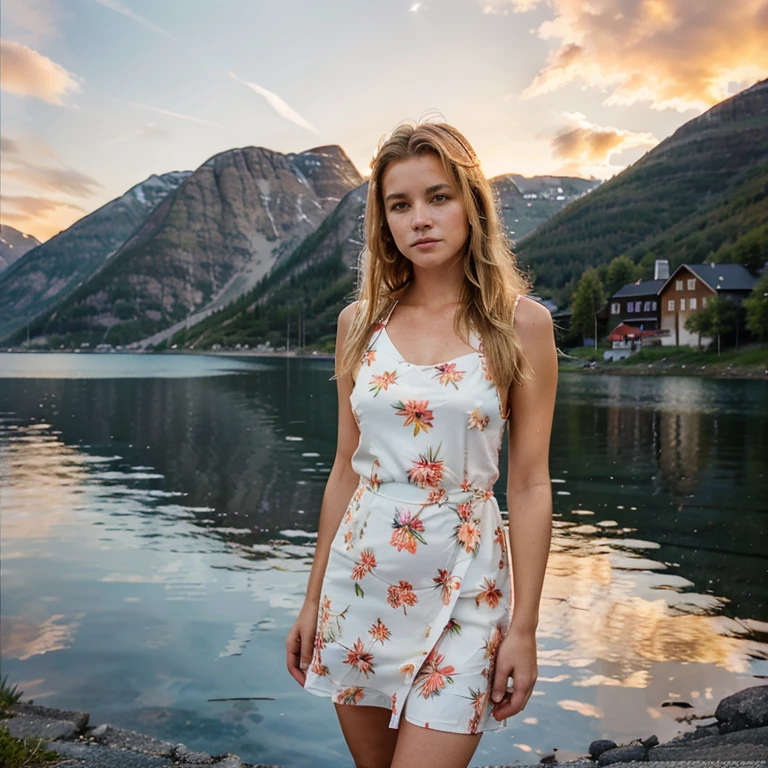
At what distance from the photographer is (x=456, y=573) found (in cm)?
243

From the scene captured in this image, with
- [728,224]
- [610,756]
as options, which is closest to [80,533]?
[610,756]

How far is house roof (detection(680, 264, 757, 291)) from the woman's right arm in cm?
8715

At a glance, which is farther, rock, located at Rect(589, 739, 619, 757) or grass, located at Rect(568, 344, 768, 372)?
grass, located at Rect(568, 344, 768, 372)

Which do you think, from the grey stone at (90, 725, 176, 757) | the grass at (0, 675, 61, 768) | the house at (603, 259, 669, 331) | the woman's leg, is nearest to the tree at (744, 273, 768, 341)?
the house at (603, 259, 669, 331)

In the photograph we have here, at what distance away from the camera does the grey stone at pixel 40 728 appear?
6.14 meters

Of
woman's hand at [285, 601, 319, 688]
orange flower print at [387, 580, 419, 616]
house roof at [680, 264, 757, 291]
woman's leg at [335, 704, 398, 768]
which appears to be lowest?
woman's leg at [335, 704, 398, 768]

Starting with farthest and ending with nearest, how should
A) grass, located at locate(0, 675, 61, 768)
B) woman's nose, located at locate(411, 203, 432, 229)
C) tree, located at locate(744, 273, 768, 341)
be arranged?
tree, located at locate(744, 273, 768, 341)
grass, located at locate(0, 675, 61, 768)
woman's nose, located at locate(411, 203, 432, 229)

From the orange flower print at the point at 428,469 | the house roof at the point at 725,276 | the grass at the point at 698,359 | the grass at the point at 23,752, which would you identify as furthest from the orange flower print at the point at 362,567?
the house roof at the point at 725,276

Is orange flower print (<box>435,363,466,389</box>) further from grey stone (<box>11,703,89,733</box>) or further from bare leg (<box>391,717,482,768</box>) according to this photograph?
grey stone (<box>11,703,89,733</box>)

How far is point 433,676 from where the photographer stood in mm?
2377

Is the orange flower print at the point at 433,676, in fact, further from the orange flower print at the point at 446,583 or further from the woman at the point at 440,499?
the orange flower print at the point at 446,583

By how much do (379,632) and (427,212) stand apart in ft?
4.38

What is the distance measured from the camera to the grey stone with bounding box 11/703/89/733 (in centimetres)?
689

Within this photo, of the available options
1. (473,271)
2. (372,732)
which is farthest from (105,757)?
(473,271)
